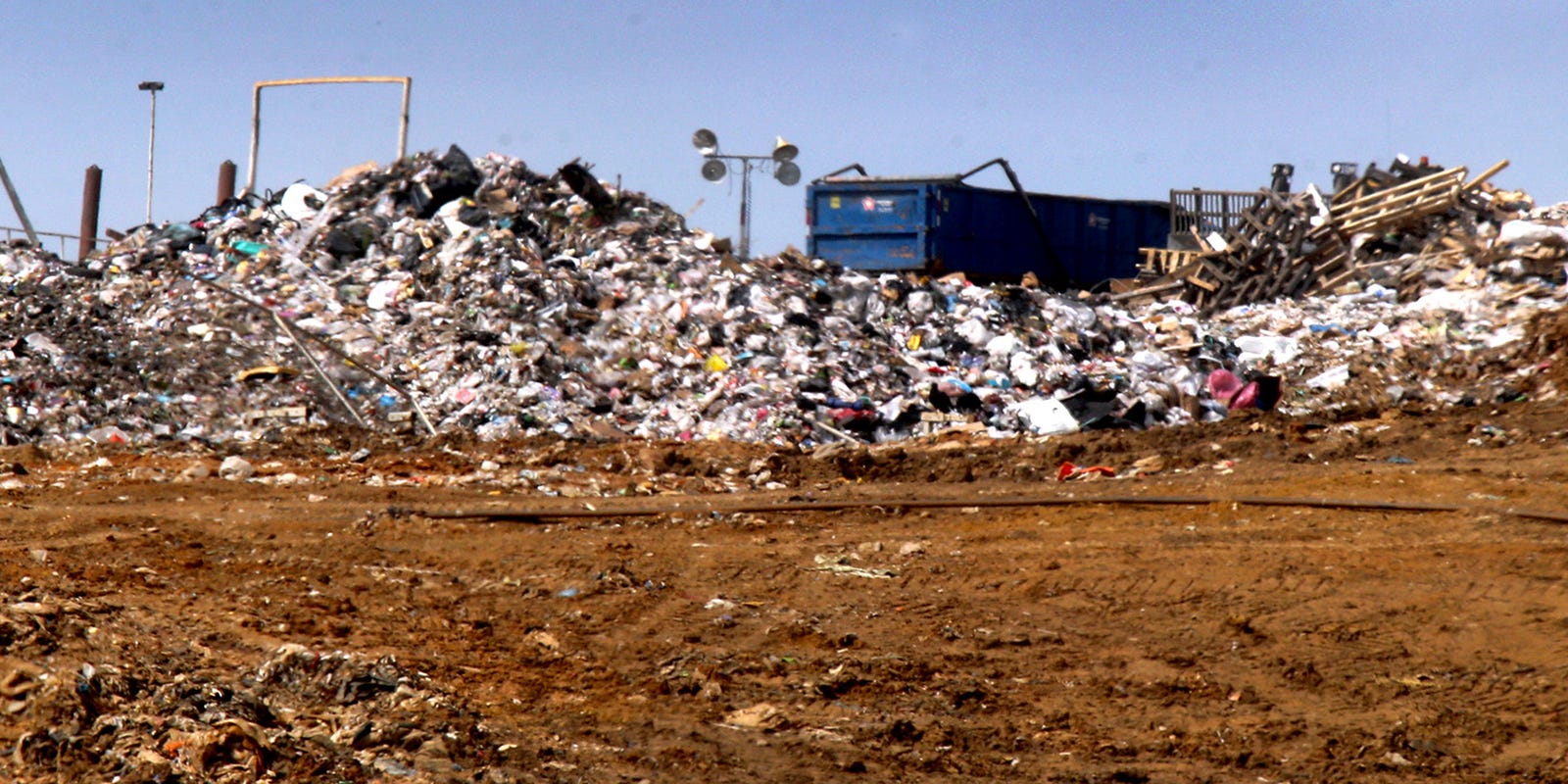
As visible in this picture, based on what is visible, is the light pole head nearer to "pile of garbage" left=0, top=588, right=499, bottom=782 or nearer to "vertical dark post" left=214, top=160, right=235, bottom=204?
"vertical dark post" left=214, top=160, right=235, bottom=204

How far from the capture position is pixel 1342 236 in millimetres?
16344

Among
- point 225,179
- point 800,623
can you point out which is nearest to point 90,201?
point 225,179

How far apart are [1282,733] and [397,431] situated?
767cm

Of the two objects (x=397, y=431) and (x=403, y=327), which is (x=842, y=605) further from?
(x=403, y=327)

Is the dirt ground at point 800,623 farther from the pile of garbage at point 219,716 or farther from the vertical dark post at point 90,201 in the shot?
the vertical dark post at point 90,201

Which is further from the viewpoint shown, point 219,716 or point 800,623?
point 800,623

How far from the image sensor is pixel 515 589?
19.9 ft

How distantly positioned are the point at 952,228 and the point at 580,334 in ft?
21.0

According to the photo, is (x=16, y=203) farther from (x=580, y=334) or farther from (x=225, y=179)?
(x=580, y=334)

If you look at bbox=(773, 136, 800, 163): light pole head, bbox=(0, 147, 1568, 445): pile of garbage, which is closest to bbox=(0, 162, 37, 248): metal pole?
bbox=(0, 147, 1568, 445): pile of garbage

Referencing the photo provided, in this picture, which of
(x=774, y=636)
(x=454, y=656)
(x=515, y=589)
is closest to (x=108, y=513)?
(x=515, y=589)

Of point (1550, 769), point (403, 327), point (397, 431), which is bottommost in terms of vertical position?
point (1550, 769)

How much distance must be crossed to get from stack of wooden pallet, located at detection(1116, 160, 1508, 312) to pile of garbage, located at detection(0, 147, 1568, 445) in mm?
722

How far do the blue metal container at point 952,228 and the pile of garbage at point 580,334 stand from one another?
7.27 ft
